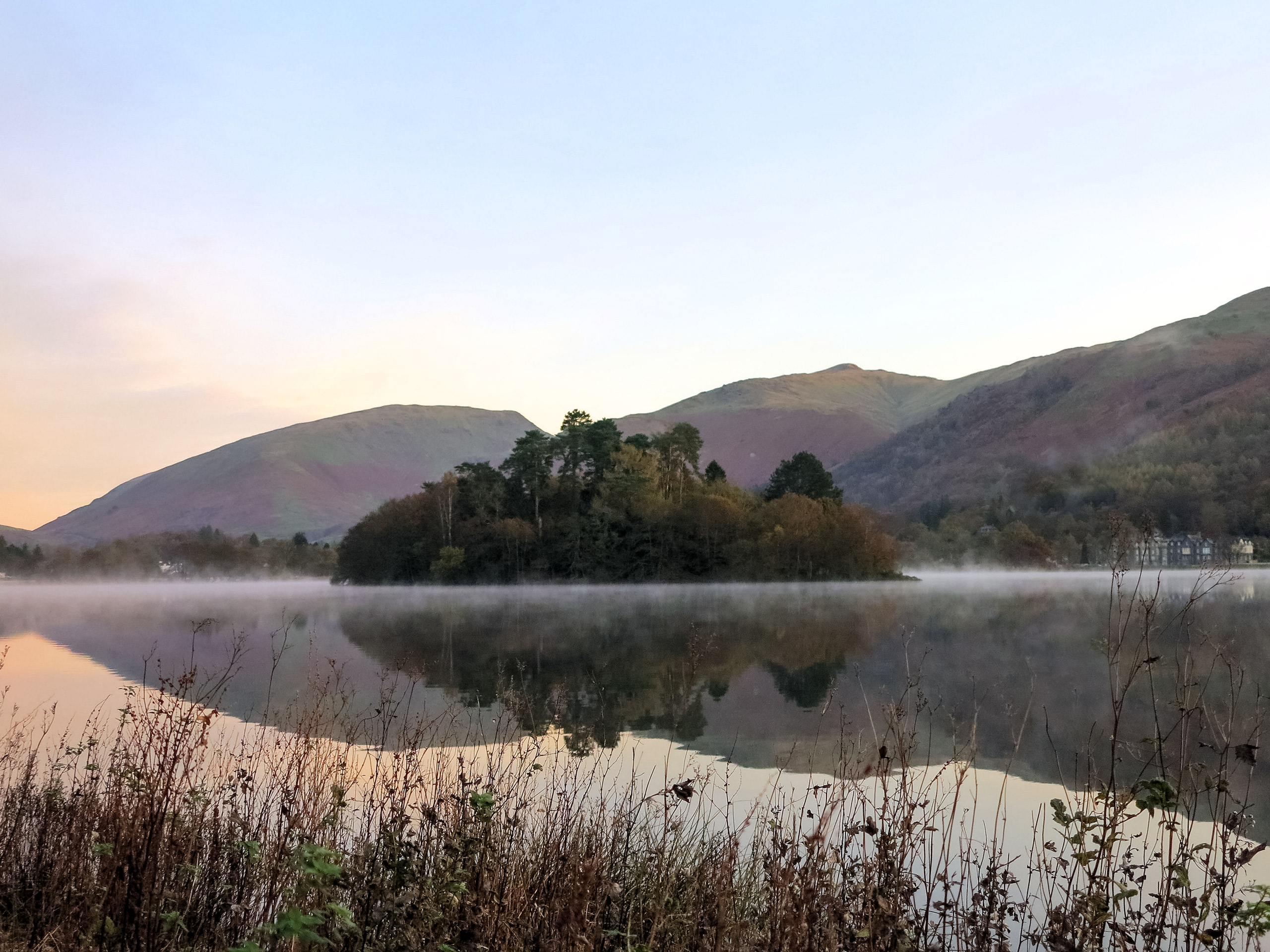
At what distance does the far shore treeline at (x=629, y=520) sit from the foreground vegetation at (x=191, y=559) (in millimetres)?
85446

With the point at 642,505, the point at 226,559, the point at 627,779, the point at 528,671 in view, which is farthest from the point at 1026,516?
the point at 627,779

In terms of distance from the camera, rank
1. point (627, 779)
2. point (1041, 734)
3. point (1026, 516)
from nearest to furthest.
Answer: point (627, 779), point (1041, 734), point (1026, 516)

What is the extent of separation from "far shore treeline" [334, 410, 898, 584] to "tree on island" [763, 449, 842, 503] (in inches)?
5.1

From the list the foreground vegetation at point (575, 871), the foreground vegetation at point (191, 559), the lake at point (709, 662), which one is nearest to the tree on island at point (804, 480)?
the lake at point (709, 662)

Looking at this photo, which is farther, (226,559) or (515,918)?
(226,559)

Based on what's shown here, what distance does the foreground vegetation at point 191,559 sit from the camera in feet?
558

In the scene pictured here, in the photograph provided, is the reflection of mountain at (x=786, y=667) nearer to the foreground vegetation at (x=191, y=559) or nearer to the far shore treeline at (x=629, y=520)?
the far shore treeline at (x=629, y=520)

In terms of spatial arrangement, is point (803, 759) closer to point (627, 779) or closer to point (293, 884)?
point (627, 779)

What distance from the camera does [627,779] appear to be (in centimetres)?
1198

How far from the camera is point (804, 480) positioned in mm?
89438

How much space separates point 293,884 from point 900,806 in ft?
12.0

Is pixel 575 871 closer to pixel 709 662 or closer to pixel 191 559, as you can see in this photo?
pixel 709 662

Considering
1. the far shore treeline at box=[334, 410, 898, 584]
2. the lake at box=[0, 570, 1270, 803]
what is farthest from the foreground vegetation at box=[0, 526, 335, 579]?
the lake at box=[0, 570, 1270, 803]

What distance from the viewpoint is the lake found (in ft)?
47.7
